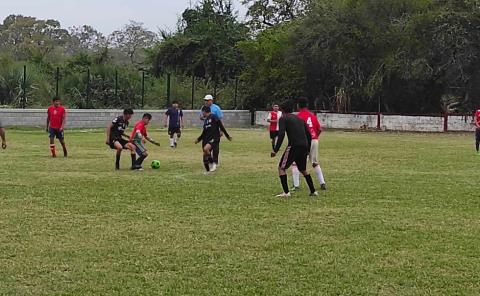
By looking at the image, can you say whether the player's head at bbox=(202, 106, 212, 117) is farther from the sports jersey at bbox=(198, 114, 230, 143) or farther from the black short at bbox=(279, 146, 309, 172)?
the black short at bbox=(279, 146, 309, 172)

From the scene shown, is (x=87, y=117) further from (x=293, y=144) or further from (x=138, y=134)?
(x=293, y=144)

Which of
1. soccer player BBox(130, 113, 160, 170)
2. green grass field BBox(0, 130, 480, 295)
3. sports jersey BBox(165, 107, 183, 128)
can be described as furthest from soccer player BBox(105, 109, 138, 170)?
sports jersey BBox(165, 107, 183, 128)

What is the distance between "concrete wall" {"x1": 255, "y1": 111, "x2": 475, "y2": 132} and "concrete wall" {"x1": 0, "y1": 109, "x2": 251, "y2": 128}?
5.73 metres

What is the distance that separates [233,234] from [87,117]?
3105 cm

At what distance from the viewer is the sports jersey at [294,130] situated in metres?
12.5

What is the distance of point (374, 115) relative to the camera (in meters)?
42.1

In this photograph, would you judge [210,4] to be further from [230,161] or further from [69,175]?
[69,175]

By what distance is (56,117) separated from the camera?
68.7 feet

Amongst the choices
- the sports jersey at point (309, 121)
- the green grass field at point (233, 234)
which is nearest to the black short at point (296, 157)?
the green grass field at point (233, 234)

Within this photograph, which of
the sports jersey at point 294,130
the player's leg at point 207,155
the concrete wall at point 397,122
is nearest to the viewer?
the sports jersey at point 294,130

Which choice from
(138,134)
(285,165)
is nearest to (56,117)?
(138,134)

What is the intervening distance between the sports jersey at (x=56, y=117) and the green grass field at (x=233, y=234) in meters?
4.12

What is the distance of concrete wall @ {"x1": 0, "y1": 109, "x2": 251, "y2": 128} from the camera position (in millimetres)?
36125

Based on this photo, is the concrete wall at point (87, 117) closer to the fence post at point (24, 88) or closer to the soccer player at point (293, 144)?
the fence post at point (24, 88)
